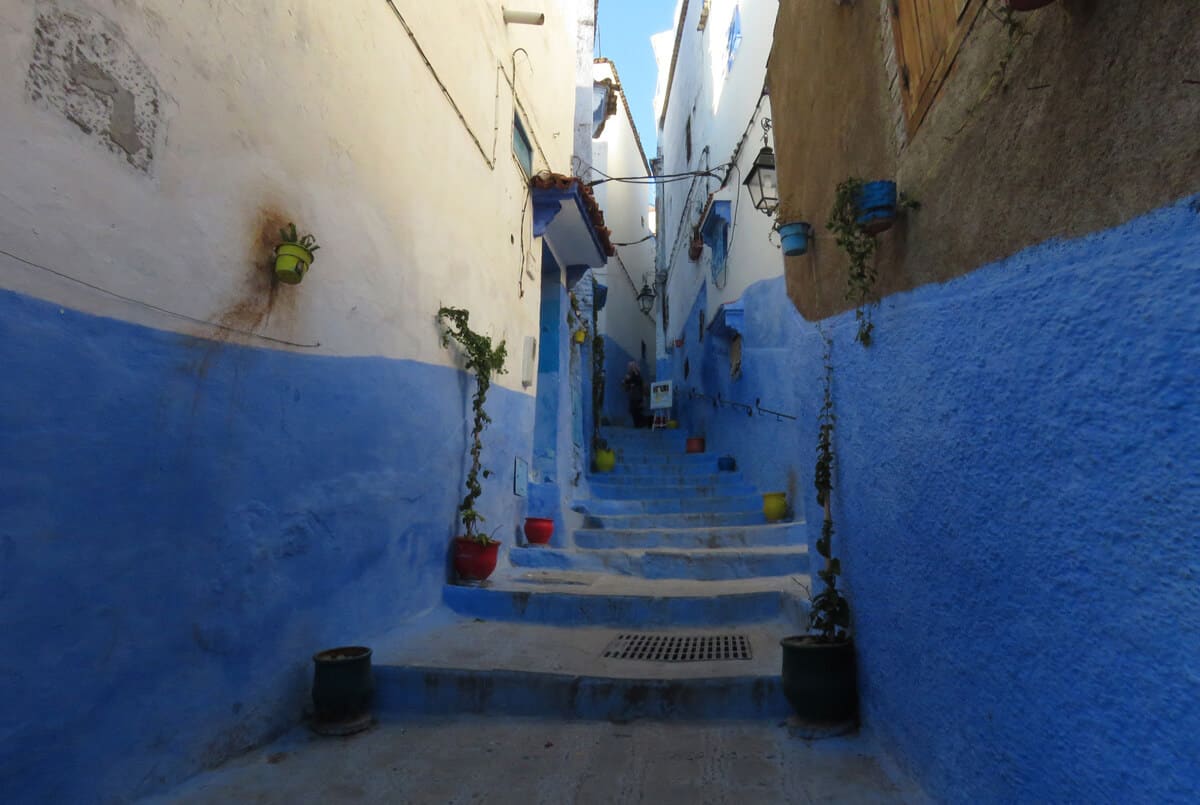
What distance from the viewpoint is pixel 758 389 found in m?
8.54

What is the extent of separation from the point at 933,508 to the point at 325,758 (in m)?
2.64

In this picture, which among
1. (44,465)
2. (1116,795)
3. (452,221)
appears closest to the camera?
(1116,795)

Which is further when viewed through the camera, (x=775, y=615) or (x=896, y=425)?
(x=775, y=615)

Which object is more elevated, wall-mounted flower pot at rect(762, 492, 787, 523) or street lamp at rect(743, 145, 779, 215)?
street lamp at rect(743, 145, 779, 215)

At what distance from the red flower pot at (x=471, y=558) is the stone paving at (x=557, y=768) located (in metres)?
1.77

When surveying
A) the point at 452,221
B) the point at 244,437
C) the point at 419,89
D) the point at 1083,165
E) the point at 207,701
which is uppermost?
the point at 419,89

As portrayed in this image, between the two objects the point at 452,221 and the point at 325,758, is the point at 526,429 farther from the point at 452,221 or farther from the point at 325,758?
the point at 325,758

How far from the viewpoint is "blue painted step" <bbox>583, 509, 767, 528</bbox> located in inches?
284

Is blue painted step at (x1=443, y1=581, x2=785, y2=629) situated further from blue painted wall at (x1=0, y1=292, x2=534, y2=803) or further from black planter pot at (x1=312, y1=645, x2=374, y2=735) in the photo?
black planter pot at (x1=312, y1=645, x2=374, y2=735)

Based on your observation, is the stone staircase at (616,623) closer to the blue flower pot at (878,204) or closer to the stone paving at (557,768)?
the stone paving at (557,768)

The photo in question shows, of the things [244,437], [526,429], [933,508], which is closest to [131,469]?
[244,437]

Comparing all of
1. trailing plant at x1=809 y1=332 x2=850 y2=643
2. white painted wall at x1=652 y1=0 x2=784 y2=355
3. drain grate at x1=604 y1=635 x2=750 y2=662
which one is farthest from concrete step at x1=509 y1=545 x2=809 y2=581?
white painted wall at x1=652 y1=0 x2=784 y2=355

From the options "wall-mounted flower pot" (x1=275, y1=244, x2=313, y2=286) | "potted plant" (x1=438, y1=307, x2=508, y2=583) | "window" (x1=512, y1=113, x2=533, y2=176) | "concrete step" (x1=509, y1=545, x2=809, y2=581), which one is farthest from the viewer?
"window" (x1=512, y1=113, x2=533, y2=176)

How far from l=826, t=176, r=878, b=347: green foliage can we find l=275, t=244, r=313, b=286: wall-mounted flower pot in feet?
7.67
